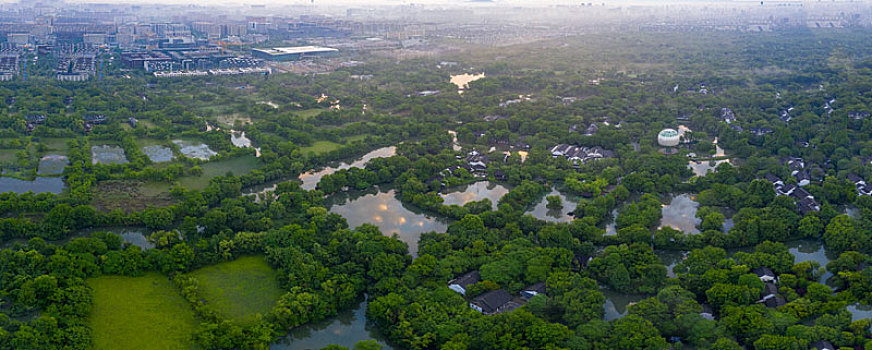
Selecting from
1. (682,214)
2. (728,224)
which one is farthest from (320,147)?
(728,224)

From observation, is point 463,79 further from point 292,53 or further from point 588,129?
point 588,129

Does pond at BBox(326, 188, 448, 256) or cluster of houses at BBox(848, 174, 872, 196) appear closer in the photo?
pond at BBox(326, 188, 448, 256)

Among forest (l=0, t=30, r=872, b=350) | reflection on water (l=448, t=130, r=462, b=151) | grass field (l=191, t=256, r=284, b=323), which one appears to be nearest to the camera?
forest (l=0, t=30, r=872, b=350)

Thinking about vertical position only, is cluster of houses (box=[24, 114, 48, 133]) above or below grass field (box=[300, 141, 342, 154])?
above

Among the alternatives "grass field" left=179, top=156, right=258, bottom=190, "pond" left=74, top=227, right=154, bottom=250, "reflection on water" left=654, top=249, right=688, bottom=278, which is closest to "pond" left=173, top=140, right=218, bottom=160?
"grass field" left=179, top=156, right=258, bottom=190

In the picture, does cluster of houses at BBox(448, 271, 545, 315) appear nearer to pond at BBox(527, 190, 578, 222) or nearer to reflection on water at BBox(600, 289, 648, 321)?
reflection on water at BBox(600, 289, 648, 321)

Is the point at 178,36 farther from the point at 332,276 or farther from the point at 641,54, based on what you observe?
A: the point at 332,276

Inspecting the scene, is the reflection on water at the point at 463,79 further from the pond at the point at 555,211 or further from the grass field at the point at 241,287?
the grass field at the point at 241,287
